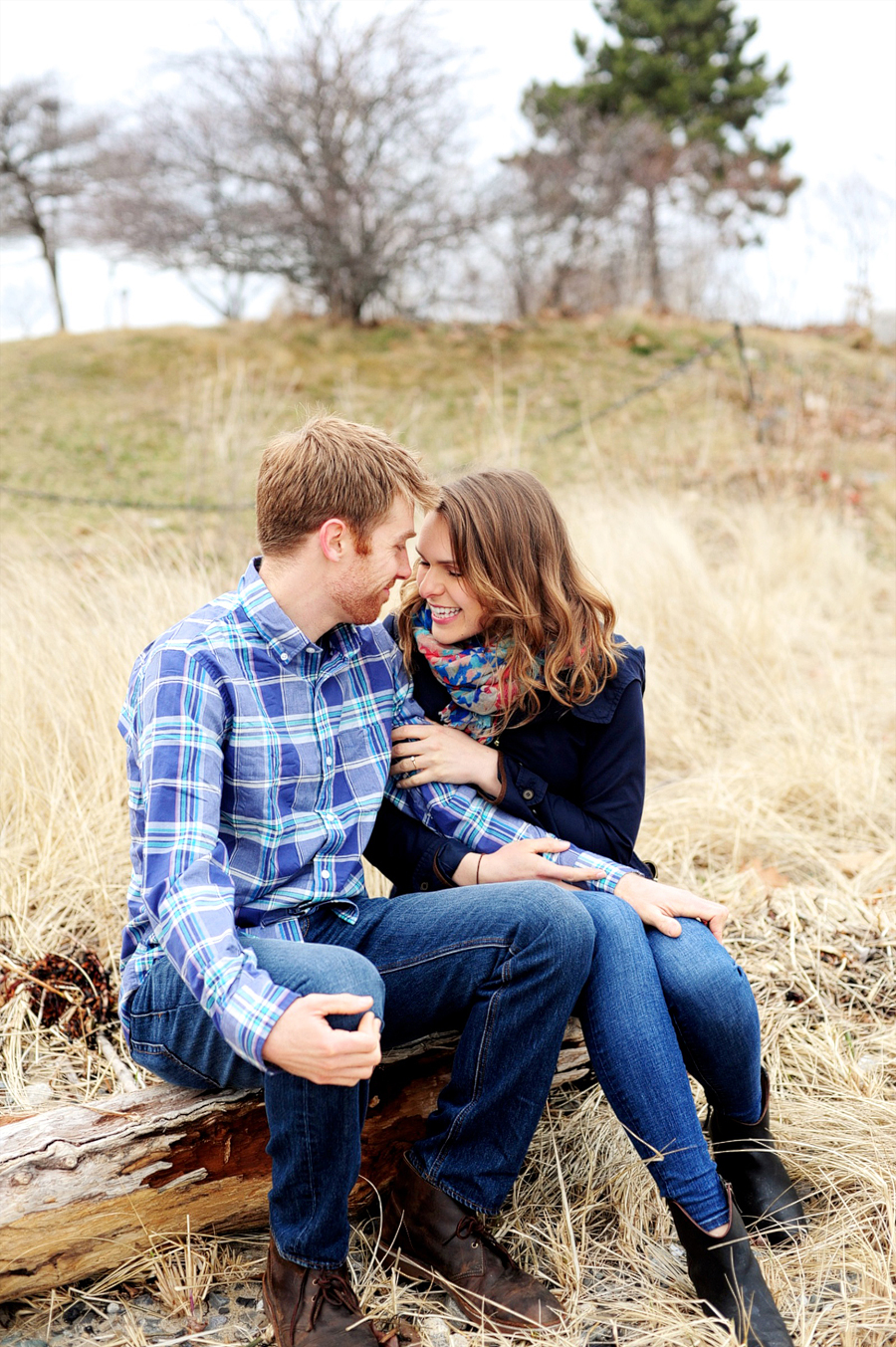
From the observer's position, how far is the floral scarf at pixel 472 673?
2.10 metres

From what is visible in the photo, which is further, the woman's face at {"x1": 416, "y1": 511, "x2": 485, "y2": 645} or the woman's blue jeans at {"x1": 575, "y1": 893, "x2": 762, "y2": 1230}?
the woman's face at {"x1": 416, "y1": 511, "x2": 485, "y2": 645}

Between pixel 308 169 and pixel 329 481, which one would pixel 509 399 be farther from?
pixel 329 481

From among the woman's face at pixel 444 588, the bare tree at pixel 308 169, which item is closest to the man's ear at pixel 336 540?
the woman's face at pixel 444 588

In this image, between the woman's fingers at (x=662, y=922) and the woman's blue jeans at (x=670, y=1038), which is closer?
the woman's blue jeans at (x=670, y=1038)

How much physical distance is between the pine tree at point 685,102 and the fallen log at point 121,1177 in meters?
15.2

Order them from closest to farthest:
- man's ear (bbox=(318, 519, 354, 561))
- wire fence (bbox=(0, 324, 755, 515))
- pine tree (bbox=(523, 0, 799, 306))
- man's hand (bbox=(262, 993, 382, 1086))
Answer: man's hand (bbox=(262, 993, 382, 1086)) → man's ear (bbox=(318, 519, 354, 561)) → wire fence (bbox=(0, 324, 755, 515)) → pine tree (bbox=(523, 0, 799, 306))

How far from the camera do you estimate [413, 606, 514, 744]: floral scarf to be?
82.6 inches

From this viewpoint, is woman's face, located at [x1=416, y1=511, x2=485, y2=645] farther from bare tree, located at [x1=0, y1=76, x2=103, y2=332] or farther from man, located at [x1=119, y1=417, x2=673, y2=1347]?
bare tree, located at [x1=0, y1=76, x2=103, y2=332]

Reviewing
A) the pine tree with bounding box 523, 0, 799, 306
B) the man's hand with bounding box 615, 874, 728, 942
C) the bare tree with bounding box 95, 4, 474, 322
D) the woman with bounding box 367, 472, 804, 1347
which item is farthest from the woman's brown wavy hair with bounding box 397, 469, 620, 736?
the pine tree with bounding box 523, 0, 799, 306

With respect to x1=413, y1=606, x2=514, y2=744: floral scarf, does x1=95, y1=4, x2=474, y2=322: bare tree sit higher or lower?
higher

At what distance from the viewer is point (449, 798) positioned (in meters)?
2.12

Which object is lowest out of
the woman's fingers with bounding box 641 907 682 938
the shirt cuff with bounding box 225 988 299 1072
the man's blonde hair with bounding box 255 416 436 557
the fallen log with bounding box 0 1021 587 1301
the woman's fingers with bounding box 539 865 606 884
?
the fallen log with bounding box 0 1021 587 1301

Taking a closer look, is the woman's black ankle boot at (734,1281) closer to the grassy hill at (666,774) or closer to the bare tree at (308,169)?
the grassy hill at (666,774)

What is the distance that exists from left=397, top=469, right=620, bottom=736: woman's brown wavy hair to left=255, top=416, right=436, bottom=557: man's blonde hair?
177mm
